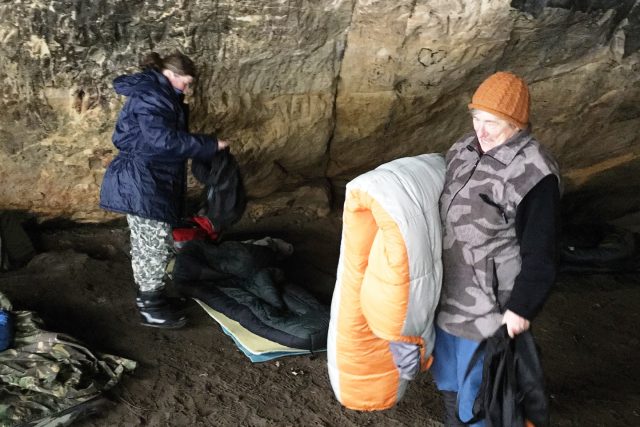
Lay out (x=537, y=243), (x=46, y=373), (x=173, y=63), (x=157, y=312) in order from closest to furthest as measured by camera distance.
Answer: (x=537, y=243) → (x=46, y=373) → (x=173, y=63) → (x=157, y=312)

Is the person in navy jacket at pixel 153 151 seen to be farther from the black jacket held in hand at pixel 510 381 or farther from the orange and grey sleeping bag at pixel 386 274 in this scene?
the black jacket held in hand at pixel 510 381

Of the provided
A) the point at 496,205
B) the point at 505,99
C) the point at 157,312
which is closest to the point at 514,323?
the point at 496,205

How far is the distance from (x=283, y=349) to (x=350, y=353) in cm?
111

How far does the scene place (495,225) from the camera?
238cm

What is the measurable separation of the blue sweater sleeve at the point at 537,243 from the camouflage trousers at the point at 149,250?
2088 mm

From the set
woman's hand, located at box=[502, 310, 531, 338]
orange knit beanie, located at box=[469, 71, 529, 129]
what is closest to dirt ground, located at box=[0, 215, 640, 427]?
woman's hand, located at box=[502, 310, 531, 338]

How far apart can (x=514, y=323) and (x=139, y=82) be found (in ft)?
7.24

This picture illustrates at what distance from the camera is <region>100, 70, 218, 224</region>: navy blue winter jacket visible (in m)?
3.33

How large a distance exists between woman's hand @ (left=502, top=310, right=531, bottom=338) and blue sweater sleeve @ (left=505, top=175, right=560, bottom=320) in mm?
22

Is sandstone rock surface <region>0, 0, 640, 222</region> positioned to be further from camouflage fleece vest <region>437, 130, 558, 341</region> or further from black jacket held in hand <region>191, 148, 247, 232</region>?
camouflage fleece vest <region>437, 130, 558, 341</region>

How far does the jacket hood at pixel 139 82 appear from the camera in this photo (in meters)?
3.35

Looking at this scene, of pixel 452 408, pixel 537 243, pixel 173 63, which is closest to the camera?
pixel 537 243

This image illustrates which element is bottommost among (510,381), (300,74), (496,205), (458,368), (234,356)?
(234,356)

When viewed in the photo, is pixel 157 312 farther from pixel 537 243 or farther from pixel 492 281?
pixel 537 243
